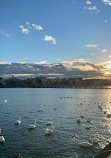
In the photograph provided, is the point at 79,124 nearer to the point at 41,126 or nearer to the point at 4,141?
the point at 41,126

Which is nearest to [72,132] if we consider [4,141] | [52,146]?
[52,146]

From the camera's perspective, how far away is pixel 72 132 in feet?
137

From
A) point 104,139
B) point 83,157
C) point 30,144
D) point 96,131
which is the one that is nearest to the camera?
point 83,157

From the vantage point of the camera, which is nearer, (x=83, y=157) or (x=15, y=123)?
(x=83, y=157)

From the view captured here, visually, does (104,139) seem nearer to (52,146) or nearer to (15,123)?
(52,146)

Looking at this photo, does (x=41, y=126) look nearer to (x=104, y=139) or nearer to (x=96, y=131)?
(x=96, y=131)

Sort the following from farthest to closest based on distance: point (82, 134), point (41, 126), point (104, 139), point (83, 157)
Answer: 1. point (41, 126)
2. point (82, 134)
3. point (104, 139)
4. point (83, 157)

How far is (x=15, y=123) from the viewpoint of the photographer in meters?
48.6

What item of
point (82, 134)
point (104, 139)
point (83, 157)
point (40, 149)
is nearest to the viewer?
point (83, 157)

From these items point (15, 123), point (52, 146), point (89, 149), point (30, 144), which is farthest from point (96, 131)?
point (15, 123)

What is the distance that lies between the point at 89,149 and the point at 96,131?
40.3 feet

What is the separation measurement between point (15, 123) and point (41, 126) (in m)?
7.63

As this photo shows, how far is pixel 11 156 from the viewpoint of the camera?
2898 cm

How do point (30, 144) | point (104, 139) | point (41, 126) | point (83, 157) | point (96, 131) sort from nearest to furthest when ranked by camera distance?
1. point (83, 157)
2. point (30, 144)
3. point (104, 139)
4. point (96, 131)
5. point (41, 126)
